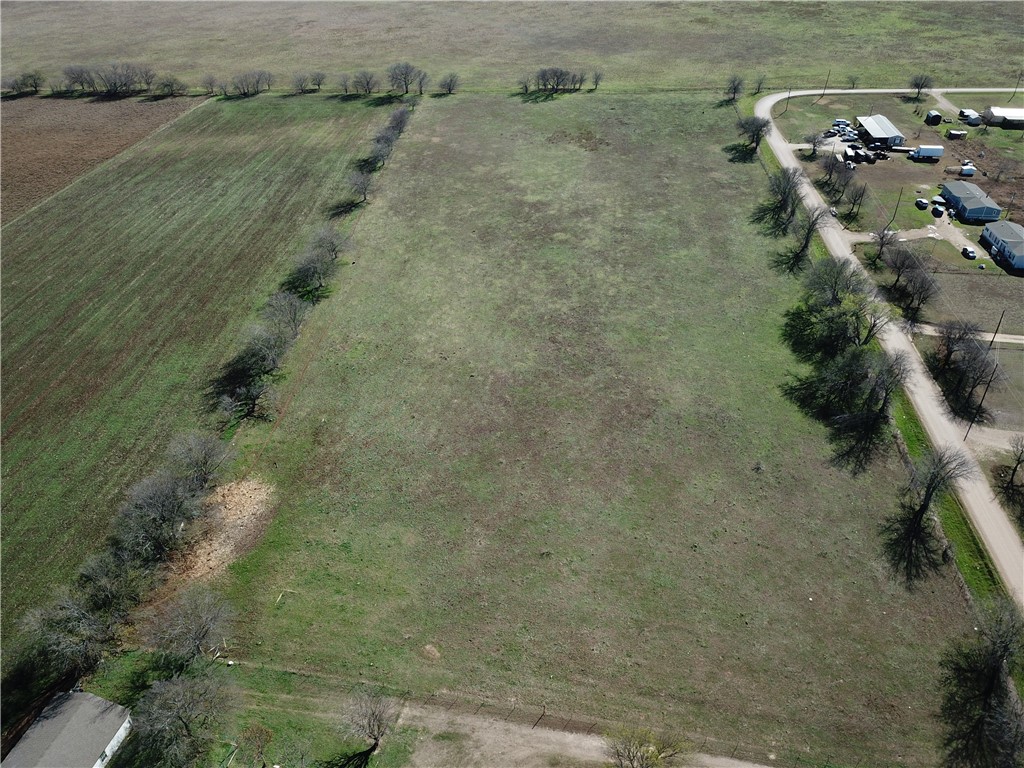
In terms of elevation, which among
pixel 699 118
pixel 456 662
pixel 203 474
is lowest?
pixel 456 662

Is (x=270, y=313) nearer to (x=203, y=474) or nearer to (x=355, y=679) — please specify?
(x=203, y=474)

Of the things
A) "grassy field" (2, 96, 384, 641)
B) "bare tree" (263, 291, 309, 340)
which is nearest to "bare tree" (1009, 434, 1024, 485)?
"bare tree" (263, 291, 309, 340)

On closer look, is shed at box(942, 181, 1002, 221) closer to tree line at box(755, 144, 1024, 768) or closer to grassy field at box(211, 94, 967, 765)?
tree line at box(755, 144, 1024, 768)

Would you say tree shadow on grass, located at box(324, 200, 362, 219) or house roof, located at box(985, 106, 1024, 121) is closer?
tree shadow on grass, located at box(324, 200, 362, 219)

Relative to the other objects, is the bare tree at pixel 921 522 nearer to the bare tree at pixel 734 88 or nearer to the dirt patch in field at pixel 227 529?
the dirt patch in field at pixel 227 529

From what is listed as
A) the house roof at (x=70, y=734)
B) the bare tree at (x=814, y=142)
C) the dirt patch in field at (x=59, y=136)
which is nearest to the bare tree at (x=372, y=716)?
the house roof at (x=70, y=734)

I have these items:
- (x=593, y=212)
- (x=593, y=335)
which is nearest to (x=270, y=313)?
(x=593, y=335)
